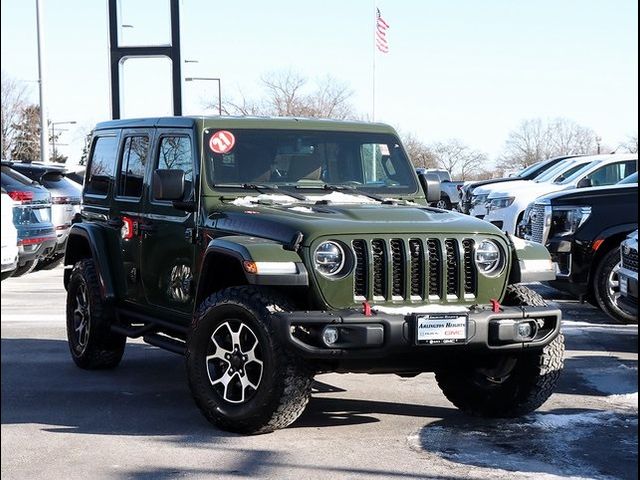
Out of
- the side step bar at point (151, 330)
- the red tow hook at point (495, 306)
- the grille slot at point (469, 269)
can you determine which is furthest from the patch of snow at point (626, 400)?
the side step bar at point (151, 330)

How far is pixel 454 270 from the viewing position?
6.35 metres

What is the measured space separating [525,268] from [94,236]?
3.50 m

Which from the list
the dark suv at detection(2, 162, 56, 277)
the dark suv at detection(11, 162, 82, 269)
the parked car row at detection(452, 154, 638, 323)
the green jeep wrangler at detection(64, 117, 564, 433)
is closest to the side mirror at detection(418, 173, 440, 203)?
the green jeep wrangler at detection(64, 117, 564, 433)

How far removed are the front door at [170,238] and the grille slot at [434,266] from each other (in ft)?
→ 5.41

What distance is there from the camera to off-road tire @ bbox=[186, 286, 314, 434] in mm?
5875

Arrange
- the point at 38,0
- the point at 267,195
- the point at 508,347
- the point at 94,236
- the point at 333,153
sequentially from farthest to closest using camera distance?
the point at 38,0
the point at 94,236
the point at 333,153
the point at 267,195
the point at 508,347

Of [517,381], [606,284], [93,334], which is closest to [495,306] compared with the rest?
[517,381]

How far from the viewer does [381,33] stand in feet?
128

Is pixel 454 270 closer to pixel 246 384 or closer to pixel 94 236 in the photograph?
pixel 246 384

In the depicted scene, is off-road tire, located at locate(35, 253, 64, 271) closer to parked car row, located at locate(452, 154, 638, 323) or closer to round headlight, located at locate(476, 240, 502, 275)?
parked car row, located at locate(452, 154, 638, 323)

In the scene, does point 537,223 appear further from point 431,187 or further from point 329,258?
point 329,258

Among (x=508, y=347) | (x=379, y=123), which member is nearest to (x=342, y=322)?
(x=508, y=347)

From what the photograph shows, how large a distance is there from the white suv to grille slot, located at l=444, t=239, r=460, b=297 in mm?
11357

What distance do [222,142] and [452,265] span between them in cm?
194
